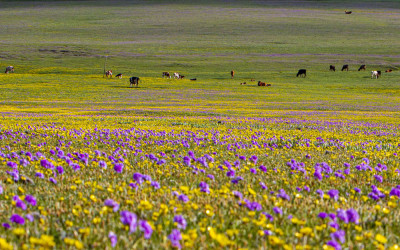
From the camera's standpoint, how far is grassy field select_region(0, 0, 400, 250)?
362 cm

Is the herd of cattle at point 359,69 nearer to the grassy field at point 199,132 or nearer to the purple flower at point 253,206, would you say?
the grassy field at point 199,132

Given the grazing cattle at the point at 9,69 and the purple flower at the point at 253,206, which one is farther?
the grazing cattle at the point at 9,69

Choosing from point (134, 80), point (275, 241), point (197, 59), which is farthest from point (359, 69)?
point (275, 241)

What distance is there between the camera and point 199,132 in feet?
46.9

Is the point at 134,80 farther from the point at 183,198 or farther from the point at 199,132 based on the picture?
the point at 183,198

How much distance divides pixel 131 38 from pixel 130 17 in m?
37.4

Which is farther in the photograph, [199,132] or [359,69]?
[359,69]

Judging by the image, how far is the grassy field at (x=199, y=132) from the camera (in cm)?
362

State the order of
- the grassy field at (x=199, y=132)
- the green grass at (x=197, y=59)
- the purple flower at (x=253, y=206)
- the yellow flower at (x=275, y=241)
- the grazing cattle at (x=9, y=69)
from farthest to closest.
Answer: the grazing cattle at (x=9, y=69), the green grass at (x=197, y=59), the purple flower at (x=253, y=206), the grassy field at (x=199, y=132), the yellow flower at (x=275, y=241)

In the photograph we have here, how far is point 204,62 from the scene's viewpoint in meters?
114

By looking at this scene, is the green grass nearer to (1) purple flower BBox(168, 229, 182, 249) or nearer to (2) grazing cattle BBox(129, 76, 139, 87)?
(2) grazing cattle BBox(129, 76, 139, 87)

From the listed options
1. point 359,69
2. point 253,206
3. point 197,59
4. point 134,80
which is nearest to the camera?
point 253,206

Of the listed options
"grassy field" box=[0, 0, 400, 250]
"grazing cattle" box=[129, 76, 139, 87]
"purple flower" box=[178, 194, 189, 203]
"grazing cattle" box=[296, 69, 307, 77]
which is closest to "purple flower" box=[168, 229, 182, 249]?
"grassy field" box=[0, 0, 400, 250]

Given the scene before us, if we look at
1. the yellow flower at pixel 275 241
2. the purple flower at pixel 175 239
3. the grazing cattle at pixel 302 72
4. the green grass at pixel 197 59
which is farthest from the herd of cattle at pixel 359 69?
the purple flower at pixel 175 239
